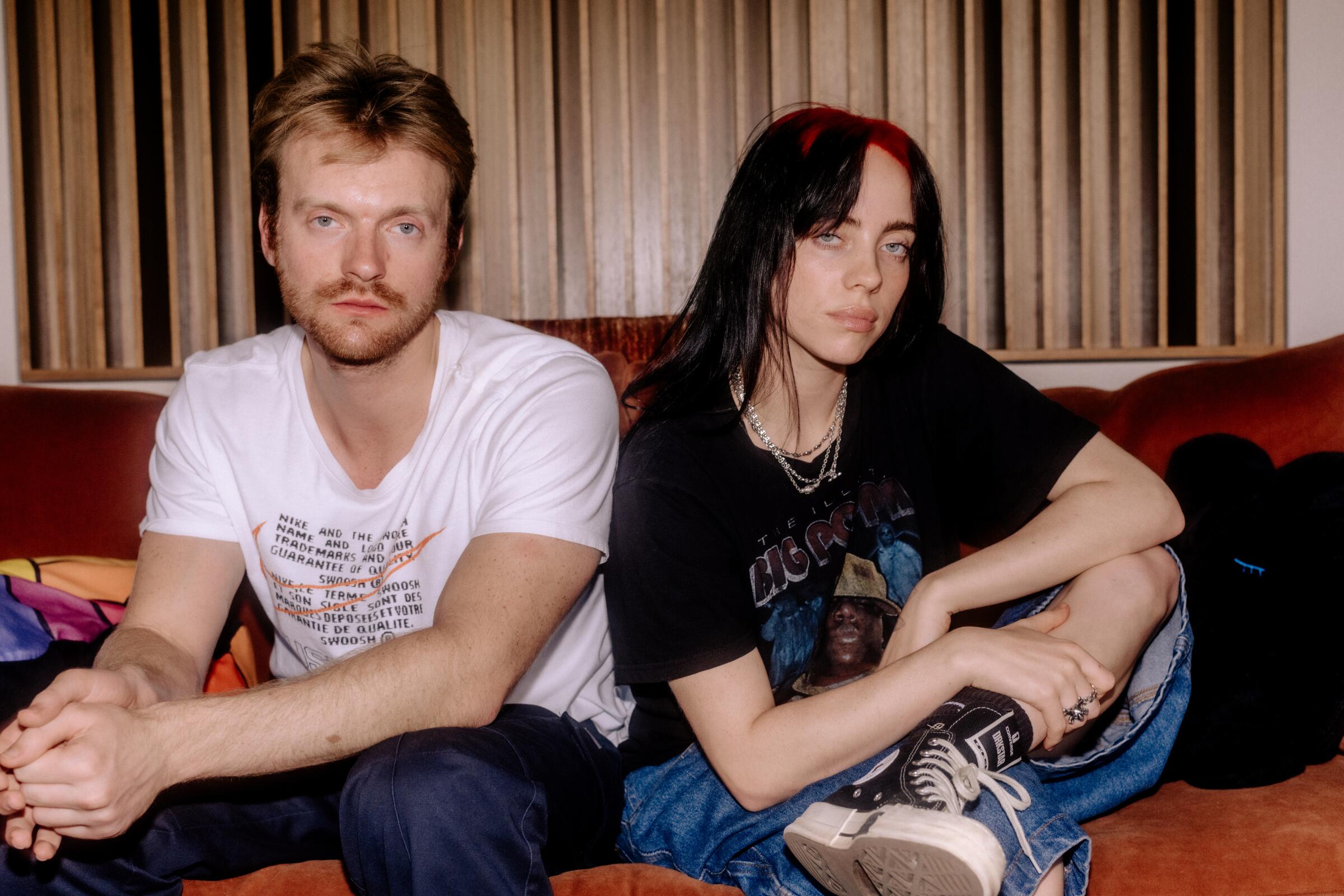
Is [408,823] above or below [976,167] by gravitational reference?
below

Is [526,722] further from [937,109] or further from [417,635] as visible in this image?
[937,109]

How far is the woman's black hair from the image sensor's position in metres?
1.18

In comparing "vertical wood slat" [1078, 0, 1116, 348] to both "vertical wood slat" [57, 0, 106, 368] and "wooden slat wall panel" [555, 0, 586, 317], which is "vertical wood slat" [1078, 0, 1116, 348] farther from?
"vertical wood slat" [57, 0, 106, 368]

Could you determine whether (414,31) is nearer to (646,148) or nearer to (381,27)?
(381,27)

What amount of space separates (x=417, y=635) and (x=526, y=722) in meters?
0.21

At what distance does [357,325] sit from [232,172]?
1.36 metres

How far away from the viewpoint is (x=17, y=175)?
2.24 m

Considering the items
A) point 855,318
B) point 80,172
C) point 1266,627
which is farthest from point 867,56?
point 80,172

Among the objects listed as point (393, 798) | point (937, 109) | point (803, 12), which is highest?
point (803, 12)

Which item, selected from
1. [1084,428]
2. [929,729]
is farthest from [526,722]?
[1084,428]

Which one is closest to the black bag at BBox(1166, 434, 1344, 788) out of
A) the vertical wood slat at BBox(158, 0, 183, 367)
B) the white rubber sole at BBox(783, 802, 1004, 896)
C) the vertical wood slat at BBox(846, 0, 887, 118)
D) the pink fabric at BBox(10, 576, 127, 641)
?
the white rubber sole at BBox(783, 802, 1004, 896)

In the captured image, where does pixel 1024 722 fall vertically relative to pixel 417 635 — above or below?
below

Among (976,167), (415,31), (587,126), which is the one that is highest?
(415,31)

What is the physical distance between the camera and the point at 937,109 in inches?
87.8
